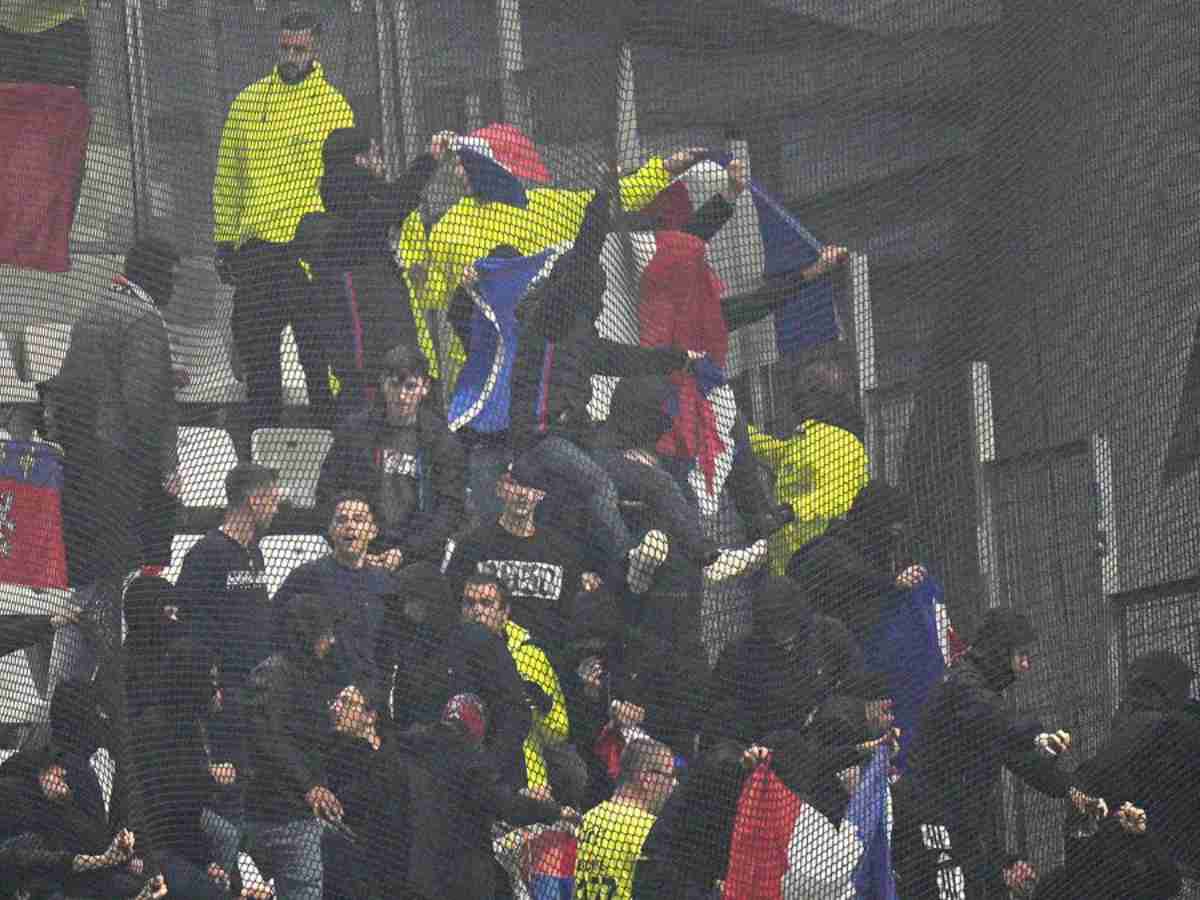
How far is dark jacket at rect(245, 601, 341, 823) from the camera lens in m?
5.07

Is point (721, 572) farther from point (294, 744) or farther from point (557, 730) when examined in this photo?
point (294, 744)

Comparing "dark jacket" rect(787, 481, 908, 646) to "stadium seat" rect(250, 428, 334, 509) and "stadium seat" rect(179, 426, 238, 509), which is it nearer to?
"stadium seat" rect(250, 428, 334, 509)

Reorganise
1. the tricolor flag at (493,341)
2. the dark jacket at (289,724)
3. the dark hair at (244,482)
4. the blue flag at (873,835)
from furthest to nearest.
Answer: the blue flag at (873,835) < the tricolor flag at (493,341) < the dark hair at (244,482) < the dark jacket at (289,724)

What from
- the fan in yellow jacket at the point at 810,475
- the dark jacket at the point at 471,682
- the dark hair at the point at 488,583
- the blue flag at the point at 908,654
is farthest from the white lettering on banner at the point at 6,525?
the blue flag at the point at 908,654

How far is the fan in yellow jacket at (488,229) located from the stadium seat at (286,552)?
0.43 meters

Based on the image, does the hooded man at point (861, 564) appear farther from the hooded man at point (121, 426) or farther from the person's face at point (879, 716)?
the hooded man at point (121, 426)

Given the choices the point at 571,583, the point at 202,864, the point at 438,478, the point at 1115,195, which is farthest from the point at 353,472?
the point at 1115,195

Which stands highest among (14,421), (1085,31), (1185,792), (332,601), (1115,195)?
(1085,31)

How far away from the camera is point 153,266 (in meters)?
5.21

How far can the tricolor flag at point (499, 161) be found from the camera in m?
5.21

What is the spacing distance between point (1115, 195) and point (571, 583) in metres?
1.43

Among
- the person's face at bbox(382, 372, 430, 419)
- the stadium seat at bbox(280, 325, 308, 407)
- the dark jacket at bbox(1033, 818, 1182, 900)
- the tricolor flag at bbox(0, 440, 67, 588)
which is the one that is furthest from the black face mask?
the dark jacket at bbox(1033, 818, 1182, 900)

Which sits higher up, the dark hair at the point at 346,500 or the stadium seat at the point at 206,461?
the stadium seat at the point at 206,461

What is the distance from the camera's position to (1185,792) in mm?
5648
